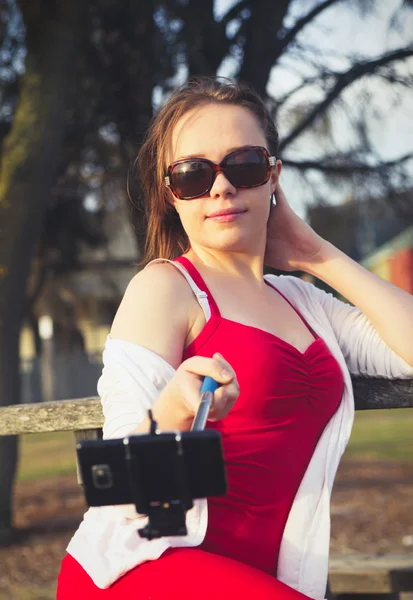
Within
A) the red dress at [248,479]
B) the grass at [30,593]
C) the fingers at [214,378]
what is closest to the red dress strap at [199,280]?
the red dress at [248,479]

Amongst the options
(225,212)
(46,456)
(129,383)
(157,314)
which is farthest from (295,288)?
(46,456)

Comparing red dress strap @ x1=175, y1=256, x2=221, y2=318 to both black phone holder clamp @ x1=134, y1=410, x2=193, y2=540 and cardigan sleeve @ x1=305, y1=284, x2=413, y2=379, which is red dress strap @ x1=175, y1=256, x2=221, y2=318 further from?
black phone holder clamp @ x1=134, y1=410, x2=193, y2=540

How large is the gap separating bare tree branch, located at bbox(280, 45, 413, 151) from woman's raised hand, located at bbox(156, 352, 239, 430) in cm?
562

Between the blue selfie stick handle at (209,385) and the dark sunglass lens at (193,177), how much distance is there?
774mm

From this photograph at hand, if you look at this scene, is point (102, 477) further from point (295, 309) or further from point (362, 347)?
point (362, 347)

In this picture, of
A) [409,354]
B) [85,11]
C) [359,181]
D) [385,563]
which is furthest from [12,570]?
[409,354]

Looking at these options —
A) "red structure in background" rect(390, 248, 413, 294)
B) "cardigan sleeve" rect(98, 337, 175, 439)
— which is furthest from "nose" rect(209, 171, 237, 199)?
"red structure in background" rect(390, 248, 413, 294)

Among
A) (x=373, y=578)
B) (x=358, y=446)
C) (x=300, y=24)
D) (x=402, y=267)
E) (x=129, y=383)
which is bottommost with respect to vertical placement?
(x=358, y=446)

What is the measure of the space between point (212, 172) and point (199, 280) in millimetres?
274

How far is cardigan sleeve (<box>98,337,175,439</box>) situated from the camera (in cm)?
191

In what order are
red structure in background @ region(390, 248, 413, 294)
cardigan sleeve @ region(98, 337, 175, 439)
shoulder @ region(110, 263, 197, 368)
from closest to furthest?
cardigan sleeve @ region(98, 337, 175, 439) → shoulder @ region(110, 263, 197, 368) → red structure in background @ region(390, 248, 413, 294)

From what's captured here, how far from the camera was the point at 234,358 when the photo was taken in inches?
81.4

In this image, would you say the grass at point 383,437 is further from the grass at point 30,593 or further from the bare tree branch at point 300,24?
the grass at point 30,593

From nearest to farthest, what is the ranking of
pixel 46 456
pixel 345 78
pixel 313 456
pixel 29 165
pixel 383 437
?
pixel 313 456, pixel 345 78, pixel 29 165, pixel 383 437, pixel 46 456
